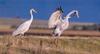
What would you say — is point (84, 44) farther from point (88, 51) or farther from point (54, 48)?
point (54, 48)

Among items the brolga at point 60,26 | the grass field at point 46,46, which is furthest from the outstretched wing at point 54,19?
the grass field at point 46,46

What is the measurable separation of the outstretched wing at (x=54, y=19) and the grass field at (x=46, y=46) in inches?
67.8

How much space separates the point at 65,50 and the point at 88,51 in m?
1.56

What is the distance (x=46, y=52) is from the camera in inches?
672

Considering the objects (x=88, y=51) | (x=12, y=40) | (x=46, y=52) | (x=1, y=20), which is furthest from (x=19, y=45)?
(x=1, y=20)

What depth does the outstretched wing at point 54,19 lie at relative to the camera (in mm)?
22078

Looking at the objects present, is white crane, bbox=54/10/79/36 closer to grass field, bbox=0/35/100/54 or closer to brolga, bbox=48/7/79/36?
brolga, bbox=48/7/79/36

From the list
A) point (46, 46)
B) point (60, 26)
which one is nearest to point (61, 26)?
point (60, 26)

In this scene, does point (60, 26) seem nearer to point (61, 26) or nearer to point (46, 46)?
point (61, 26)

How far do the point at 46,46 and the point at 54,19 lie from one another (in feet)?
12.7

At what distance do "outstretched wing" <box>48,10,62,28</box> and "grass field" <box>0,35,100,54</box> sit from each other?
67.8 inches

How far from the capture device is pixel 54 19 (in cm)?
2216

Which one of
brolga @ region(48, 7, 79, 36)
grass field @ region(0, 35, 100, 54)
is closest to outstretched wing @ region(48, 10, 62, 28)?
brolga @ region(48, 7, 79, 36)

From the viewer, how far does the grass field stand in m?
17.2
